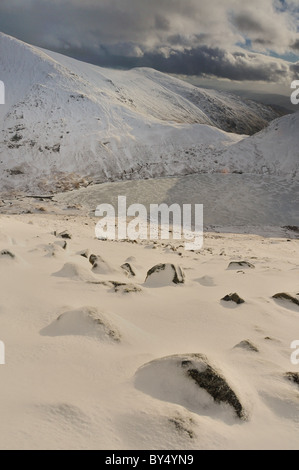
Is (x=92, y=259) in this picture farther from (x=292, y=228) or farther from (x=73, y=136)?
(x=73, y=136)

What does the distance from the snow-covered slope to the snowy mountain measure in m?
1.98

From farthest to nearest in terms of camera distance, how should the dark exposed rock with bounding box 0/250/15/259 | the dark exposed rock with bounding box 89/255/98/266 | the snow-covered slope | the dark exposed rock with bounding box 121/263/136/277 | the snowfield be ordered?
the snow-covered slope < the dark exposed rock with bounding box 89/255/98/266 < the dark exposed rock with bounding box 121/263/136/277 < the dark exposed rock with bounding box 0/250/15/259 < the snowfield

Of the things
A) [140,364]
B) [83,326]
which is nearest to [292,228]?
[83,326]

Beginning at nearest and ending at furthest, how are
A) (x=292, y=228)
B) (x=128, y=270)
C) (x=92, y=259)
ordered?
(x=128, y=270)
(x=92, y=259)
(x=292, y=228)

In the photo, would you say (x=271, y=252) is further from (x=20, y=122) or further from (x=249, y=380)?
(x=20, y=122)

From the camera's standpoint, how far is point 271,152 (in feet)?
127

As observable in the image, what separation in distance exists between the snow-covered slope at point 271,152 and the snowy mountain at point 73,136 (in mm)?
1983

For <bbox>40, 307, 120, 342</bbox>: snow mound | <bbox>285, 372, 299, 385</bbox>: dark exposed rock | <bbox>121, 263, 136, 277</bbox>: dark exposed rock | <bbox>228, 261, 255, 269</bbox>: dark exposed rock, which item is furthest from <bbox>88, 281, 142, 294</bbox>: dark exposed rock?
<bbox>228, 261, 255, 269</bbox>: dark exposed rock

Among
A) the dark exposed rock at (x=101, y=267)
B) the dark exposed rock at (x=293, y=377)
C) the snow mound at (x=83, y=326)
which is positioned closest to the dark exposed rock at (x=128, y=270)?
the dark exposed rock at (x=101, y=267)

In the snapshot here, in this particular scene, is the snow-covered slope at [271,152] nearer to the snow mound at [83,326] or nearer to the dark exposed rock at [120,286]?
the dark exposed rock at [120,286]

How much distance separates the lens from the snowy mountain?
3462 cm

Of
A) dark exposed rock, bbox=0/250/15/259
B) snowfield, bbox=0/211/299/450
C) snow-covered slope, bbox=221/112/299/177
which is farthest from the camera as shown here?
snow-covered slope, bbox=221/112/299/177

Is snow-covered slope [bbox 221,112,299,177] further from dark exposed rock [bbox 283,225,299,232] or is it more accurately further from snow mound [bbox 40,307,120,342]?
snow mound [bbox 40,307,120,342]

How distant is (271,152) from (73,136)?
2264 cm
